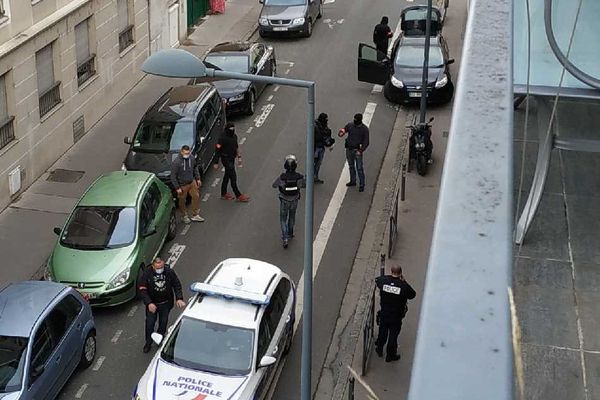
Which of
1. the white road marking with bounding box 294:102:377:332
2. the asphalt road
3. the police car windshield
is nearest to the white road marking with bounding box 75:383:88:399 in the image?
the asphalt road

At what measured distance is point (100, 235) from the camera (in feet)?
47.8

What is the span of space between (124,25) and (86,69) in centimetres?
279

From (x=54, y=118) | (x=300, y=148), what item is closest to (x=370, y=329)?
(x=300, y=148)

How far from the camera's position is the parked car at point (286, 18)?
1118 inches

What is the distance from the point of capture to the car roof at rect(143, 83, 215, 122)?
18891mm

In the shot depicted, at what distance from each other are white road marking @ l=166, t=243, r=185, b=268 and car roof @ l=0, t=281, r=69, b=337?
3738 mm

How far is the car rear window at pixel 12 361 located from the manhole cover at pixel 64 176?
27.0 feet

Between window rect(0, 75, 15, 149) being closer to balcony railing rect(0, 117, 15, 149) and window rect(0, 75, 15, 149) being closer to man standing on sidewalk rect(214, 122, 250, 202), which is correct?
balcony railing rect(0, 117, 15, 149)

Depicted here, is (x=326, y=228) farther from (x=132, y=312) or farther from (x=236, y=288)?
(x=236, y=288)

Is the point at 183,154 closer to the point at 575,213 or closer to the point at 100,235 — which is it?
the point at 100,235

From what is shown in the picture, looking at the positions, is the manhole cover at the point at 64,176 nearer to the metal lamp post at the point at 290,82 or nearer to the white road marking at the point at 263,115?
the white road marking at the point at 263,115

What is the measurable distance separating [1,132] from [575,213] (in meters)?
11.6

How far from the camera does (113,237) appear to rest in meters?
14.5

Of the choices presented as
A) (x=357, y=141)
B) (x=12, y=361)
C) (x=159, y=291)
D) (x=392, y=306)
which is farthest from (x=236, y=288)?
(x=357, y=141)
